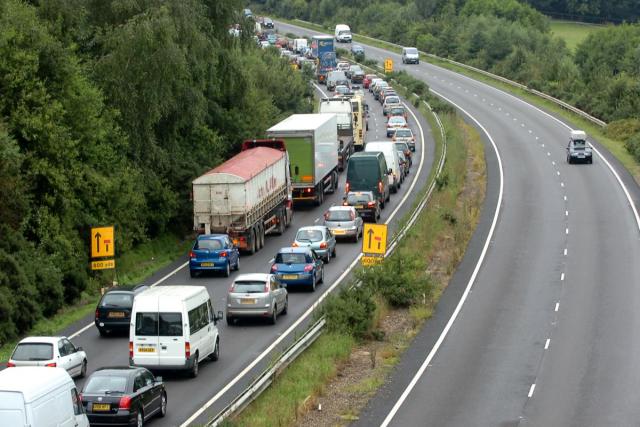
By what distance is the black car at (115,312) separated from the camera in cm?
3600

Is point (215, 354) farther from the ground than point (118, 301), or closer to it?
closer to it

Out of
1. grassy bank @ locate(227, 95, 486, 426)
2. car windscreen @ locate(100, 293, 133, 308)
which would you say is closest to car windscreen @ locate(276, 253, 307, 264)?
grassy bank @ locate(227, 95, 486, 426)

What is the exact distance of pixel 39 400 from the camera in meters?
21.4

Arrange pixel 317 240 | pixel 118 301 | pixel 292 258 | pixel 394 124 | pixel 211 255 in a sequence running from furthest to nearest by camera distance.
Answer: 1. pixel 394 124
2. pixel 317 240
3. pixel 211 255
4. pixel 292 258
5. pixel 118 301

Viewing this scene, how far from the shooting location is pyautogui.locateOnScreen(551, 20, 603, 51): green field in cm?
15525

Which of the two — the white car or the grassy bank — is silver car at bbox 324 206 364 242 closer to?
the grassy bank

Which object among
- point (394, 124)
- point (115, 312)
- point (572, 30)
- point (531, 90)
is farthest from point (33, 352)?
point (572, 30)

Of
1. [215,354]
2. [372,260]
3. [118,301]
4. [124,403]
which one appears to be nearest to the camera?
[124,403]

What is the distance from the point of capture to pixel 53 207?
4406 centimetres

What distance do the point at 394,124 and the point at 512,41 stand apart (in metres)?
45.7

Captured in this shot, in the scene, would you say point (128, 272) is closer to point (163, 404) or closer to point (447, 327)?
point (447, 327)

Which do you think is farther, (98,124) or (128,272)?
(98,124)

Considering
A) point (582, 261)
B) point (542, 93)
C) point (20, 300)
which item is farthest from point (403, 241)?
point (542, 93)

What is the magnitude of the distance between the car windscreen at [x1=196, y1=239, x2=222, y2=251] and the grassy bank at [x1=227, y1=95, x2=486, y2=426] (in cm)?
666
